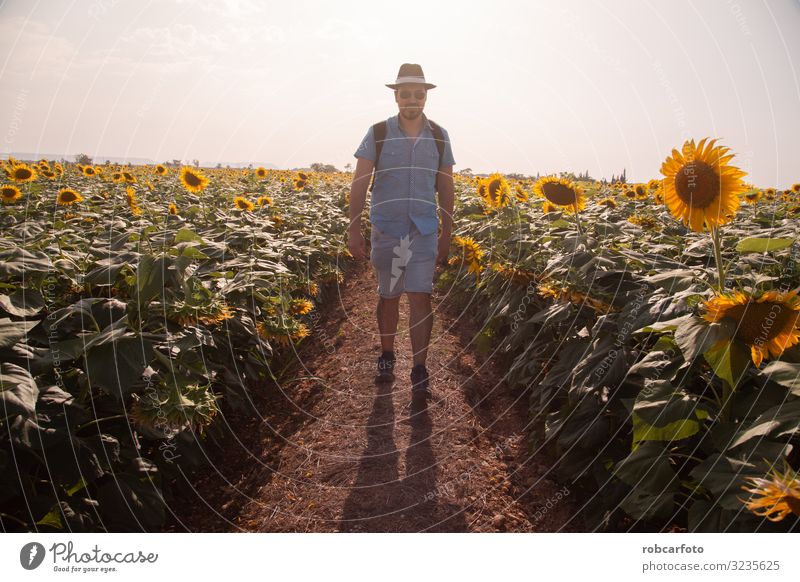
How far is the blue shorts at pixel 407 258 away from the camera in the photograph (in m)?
4.99

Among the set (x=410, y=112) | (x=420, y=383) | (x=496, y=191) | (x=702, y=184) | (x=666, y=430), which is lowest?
(x=420, y=383)

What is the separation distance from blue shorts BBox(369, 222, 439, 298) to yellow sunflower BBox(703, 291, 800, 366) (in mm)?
2903

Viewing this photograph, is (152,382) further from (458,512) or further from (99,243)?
(458,512)

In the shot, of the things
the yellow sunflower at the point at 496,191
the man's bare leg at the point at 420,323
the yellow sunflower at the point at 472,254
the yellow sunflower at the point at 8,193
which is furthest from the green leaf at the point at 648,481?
the yellow sunflower at the point at 8,193

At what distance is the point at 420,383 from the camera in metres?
4.88

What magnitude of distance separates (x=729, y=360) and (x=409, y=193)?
326cm

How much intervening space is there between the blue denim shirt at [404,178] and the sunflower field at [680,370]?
4.20 ft

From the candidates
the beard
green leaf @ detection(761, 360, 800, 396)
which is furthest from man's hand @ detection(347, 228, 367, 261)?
green leaf @ detection(761, 360, 800, 396)

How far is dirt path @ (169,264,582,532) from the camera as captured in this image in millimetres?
3400

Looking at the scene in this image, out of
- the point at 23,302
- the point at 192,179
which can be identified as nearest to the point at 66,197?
the point at 192,179

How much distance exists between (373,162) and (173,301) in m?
2.36

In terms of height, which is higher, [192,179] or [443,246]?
[192,179]

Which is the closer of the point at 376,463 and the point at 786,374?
the point at 786,374

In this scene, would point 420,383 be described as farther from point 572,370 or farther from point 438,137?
point 438,137
